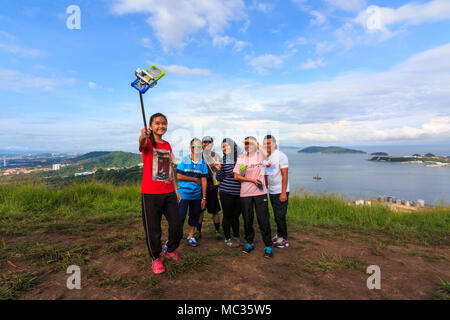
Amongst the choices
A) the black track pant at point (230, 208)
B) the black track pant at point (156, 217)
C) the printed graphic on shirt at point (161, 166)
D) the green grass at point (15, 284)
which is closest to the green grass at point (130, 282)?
the black track pant at point (156, 217)

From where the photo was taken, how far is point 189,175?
3848 millimetres

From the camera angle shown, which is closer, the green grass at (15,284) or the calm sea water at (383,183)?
the green grass at (15,284)

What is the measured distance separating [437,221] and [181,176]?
21.6ft

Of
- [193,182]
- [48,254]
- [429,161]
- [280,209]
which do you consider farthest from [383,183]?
[48,254]

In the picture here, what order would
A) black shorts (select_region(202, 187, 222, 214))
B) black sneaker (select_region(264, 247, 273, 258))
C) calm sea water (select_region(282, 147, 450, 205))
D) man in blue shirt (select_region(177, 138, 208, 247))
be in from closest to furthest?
black sneaker (select_region(264, 247, 273, 258)) → man in blue shirt (select_region(177, 138, 208, 247)) → black shorts (select_region(202, 187, 222, 214)) → calm sea water (select_region(282, 147, 450, 205))

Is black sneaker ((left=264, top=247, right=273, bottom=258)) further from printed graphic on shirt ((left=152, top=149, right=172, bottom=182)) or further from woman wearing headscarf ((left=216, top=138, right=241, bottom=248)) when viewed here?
printed graphic on shirt ((left=152, top=149, right=172, bottom=182))

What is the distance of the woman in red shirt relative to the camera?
2.92m

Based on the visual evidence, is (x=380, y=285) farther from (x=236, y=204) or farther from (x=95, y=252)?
(x=95, y=252)

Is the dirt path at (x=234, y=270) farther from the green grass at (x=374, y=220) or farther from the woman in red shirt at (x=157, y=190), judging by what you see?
the green grass at (x=374, y=220)

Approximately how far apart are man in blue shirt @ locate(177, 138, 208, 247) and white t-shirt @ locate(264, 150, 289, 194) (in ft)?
3.68

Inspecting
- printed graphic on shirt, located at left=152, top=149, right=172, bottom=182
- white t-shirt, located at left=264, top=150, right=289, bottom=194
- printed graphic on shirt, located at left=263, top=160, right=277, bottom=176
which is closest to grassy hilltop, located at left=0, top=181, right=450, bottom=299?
white t-shirt, located at left=264, top=150, right=289, bottom=194

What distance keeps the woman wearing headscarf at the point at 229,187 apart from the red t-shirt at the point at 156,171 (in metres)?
1.11

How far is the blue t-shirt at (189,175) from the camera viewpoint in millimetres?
3834

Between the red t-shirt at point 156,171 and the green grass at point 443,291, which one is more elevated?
the red t-shirt at point 156,171
